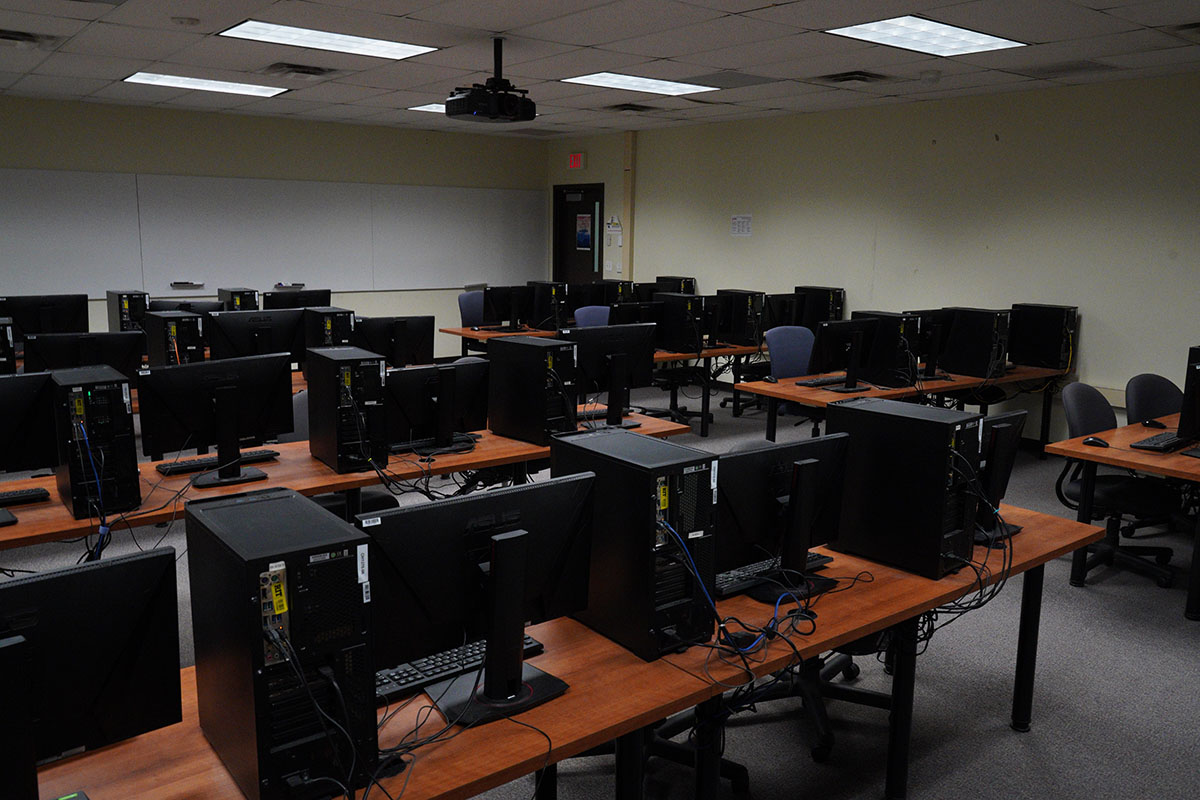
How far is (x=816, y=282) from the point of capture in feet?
26.8

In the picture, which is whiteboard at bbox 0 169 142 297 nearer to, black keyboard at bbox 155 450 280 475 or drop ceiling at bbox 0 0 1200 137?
drop ceiling at bbox 0 0 1200 137

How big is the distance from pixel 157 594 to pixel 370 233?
8693 mm

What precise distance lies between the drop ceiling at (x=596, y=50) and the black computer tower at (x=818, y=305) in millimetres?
1605

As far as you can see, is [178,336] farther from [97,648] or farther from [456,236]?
[456,236]

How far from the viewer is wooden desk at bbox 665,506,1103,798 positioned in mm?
2023

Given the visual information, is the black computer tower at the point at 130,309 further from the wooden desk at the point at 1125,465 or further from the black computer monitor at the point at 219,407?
the wooden desk at the point at 1125,465

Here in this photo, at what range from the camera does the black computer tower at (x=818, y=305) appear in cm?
770

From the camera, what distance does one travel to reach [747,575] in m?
2.42

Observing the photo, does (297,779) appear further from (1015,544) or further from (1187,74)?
(1187,74)

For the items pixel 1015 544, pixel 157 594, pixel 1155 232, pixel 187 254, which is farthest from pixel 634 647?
pixel 187 254

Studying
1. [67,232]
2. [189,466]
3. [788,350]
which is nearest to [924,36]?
[788,350]

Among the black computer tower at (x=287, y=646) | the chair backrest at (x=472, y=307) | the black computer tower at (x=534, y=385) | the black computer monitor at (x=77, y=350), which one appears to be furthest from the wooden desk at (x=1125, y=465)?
the chair backrest at (x=472, y=307)

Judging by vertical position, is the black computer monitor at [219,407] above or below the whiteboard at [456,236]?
below

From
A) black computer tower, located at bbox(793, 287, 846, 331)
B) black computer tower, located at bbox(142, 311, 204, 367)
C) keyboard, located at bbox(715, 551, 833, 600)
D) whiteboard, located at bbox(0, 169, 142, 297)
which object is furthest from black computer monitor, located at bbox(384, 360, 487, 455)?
whiteboard, located at bbox(0, 169, 142, 297)
